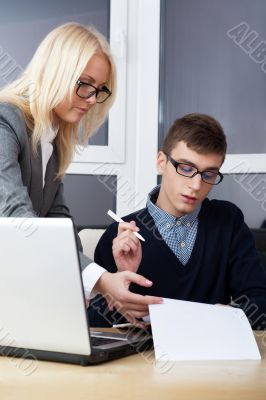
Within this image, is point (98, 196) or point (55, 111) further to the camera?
point (98, 196)

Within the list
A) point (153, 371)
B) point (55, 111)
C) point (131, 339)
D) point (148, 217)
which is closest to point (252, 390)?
point (153, 371)

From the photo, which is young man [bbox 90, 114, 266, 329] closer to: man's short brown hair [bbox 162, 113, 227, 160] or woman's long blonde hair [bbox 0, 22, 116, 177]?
man's short brown hair [bbox 162, 113, 227, 160]

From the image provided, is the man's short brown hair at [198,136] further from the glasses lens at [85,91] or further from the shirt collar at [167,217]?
the glasses lens at [85,91]

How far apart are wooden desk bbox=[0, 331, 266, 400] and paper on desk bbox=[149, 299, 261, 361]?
3cm

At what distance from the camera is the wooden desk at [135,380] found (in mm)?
887

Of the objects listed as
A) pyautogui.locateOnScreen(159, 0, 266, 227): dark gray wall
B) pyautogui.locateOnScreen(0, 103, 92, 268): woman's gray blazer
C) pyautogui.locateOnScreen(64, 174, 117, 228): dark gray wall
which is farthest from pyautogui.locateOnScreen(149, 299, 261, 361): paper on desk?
pyautogui.locateOnScreen(64, 174, 117, 228): dark gray wall

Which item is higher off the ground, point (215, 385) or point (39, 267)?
point (39, 267)

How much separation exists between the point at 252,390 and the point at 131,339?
0.35 m

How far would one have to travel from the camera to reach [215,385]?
3.14 ft

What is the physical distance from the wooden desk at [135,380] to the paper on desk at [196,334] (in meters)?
0.03

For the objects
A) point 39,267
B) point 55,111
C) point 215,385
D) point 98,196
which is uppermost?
point 55,111

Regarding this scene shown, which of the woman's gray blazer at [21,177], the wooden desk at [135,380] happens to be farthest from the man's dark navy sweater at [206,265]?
the wooden desk at [135,380]

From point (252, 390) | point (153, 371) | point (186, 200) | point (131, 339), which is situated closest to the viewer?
point (252, 390)

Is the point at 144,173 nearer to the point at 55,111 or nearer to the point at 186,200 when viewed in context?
the point at 186,200
